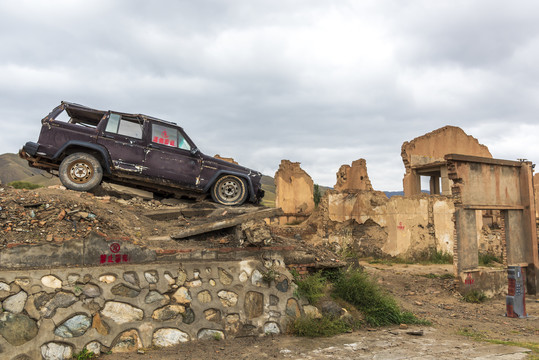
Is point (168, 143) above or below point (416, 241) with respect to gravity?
above

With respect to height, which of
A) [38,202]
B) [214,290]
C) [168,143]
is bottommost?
[214,290]

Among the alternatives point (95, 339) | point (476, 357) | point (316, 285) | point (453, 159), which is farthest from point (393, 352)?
point (453, 159)

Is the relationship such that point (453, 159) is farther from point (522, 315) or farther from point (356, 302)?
point (356, 302)

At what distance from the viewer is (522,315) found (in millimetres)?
9820

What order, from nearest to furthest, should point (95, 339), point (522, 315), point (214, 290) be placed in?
1. point (95, 339)
2. point (214, 290)
3. point (522, 315)

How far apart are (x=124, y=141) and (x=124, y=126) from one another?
0.35 m

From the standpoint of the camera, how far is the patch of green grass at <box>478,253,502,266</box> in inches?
688

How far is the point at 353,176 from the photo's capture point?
28312mm

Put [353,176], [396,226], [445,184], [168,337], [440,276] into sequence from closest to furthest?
[168,337], [440,276], [396,226], [445,184], [353,176]

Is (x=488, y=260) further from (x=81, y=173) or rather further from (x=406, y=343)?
(x=81, y=173)

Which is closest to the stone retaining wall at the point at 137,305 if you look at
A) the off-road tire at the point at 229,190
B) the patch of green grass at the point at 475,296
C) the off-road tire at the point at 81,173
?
the off-road tire at the point at 229,190

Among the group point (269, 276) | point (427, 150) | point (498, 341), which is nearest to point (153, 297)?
point (269, 276)

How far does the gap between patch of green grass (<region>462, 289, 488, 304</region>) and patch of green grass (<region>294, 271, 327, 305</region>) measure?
6.18m

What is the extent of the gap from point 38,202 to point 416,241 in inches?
628
